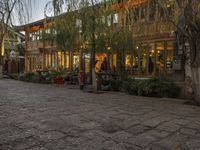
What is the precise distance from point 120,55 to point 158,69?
7.78 feet

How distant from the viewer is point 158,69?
1420 cm

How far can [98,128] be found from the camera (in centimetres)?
531

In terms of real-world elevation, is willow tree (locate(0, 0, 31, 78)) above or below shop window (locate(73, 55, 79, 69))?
above

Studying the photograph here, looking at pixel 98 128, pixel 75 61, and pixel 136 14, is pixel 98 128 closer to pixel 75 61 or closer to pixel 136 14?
pixel 136 14

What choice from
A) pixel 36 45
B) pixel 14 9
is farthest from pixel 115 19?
pixel 36 45

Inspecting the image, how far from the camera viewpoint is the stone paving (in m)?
4.26

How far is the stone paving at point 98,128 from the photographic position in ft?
14.0

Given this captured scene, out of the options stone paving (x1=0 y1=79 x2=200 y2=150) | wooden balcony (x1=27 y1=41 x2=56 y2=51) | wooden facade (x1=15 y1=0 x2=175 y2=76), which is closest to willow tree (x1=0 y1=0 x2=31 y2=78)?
stone paving (x1=0 y1=79 x2=200 y2=150)

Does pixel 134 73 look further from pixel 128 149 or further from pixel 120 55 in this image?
pixel 128 149

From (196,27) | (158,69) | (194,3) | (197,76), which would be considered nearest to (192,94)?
(197,76)

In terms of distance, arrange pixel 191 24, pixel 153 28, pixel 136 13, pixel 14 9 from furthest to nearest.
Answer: pixel 153 28
pixel 136 13
pixel 191 24
pixel 14 9

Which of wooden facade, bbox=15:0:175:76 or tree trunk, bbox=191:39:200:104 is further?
wooden facade, bbox=15:0:175:76

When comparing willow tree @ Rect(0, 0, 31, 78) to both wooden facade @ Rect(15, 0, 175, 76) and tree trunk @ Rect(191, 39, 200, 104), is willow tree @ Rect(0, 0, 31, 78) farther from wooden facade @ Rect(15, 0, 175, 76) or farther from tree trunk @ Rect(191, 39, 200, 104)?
tree trunk @ Rect(191, 39, 200, 104)

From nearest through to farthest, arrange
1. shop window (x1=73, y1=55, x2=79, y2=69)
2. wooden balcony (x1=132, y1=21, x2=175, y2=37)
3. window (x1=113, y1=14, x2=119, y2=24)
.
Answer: wooden balcony (x1=132, y1=21, x2=175, y2=37), window (x1=113, y1=14, x2=119, y2=24), shop window (x1=73, y1=55, x2=79, y2=69)
